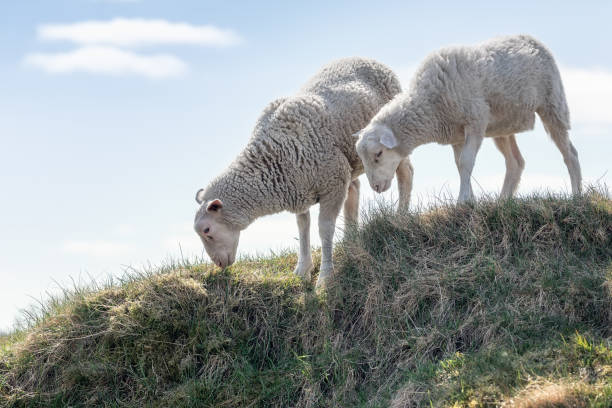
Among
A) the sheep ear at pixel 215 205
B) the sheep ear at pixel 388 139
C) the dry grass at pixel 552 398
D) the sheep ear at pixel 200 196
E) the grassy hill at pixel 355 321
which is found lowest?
the dry grass at pixel 552 398

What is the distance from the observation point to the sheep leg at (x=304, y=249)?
8.56 m

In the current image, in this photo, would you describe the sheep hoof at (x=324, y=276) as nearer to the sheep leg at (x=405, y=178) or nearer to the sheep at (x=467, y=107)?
the sheep at (x=467, y=107)

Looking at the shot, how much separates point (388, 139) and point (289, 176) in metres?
1.26

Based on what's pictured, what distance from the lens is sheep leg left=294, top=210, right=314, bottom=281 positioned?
856 cm

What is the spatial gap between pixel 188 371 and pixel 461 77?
466 cm

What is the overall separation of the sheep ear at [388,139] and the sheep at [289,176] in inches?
21.3

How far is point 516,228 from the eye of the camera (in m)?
7.41

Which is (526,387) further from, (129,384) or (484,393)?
(129,384)

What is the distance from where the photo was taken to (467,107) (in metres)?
8.27

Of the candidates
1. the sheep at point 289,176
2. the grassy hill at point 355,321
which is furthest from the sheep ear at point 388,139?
the grassy hill at point 355,321

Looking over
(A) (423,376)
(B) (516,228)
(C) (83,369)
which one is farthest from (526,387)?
(C) (83,369)

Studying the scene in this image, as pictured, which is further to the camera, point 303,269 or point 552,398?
point 303,269

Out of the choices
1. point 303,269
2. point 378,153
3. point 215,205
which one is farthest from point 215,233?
A: point 378,153

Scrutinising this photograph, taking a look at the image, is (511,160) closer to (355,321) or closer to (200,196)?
(355,321)
